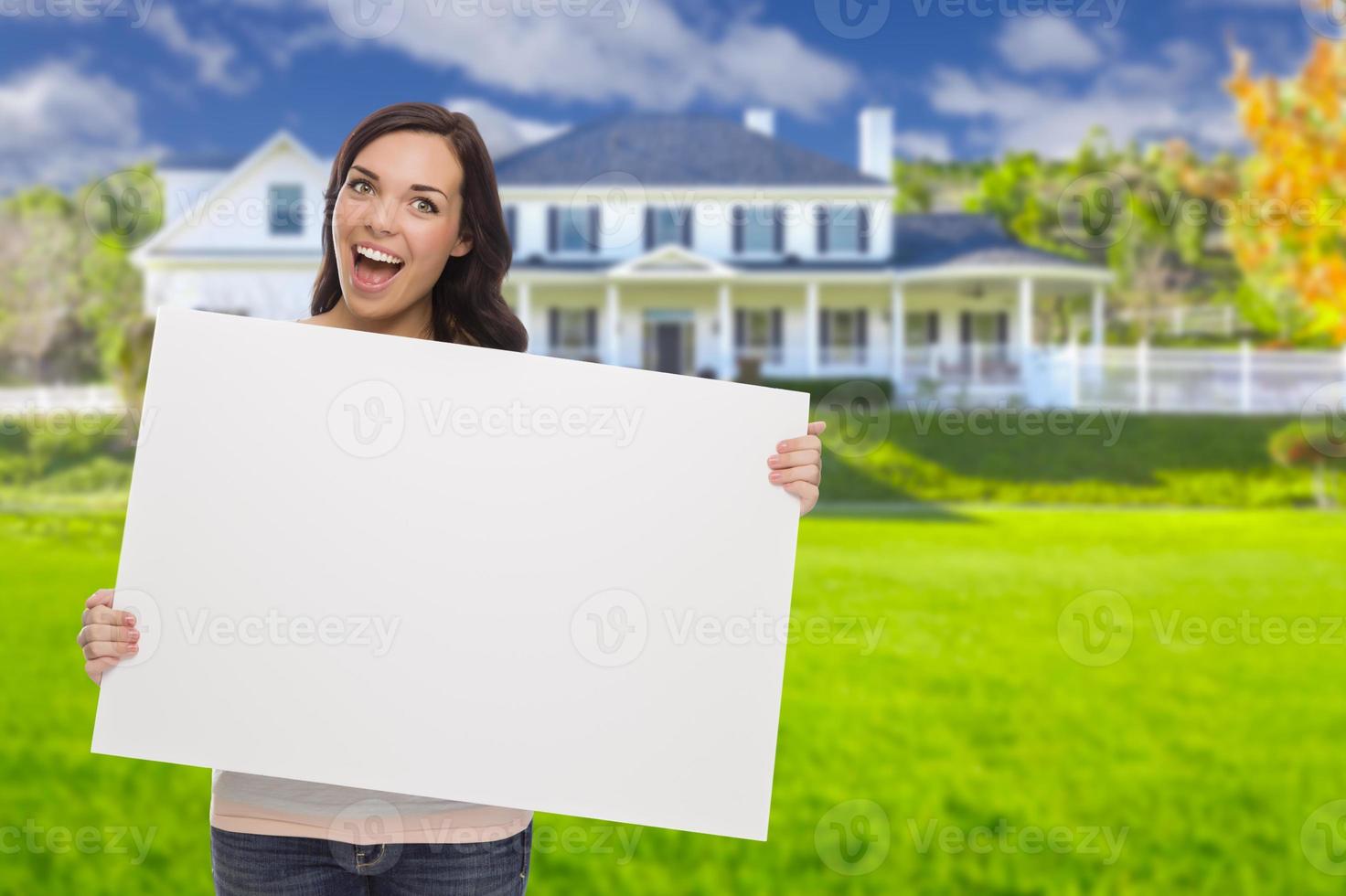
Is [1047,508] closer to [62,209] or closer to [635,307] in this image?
[635,307]

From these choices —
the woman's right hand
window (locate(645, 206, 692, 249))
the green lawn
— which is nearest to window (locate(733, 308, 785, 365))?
window (locate(645, 206, 692, 249))

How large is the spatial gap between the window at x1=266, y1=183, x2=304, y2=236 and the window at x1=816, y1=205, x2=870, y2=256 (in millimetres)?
11744

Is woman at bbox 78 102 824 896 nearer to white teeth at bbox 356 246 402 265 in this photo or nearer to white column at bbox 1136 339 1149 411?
white teeth at bbox 356 246 402 265

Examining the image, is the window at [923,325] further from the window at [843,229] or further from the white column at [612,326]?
the white column at [612,326]

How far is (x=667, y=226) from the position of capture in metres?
25.6

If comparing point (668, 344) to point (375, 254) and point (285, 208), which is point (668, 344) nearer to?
point (285, 208)

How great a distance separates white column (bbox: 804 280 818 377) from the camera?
80.5 feet

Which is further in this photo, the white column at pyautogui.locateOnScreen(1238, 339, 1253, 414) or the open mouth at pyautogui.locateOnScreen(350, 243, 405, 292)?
the white column at pyautogui.locateOnScreen(1238, 339, 1253, 414)

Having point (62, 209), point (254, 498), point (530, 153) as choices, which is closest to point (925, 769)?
point (254, 498)

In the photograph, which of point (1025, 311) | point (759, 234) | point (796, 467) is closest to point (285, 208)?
point (759, 234)

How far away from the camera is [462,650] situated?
6.69 ft

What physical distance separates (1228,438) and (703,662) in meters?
19.3

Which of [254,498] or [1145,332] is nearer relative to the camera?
[254,498]

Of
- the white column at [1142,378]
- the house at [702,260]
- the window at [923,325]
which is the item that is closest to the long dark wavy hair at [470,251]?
the white column at [1142,378]
